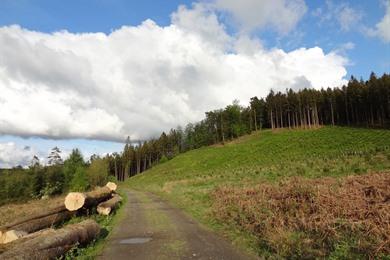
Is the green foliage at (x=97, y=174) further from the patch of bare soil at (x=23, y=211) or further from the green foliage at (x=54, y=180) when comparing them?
the patch of bare soil at (x=23, y=211)

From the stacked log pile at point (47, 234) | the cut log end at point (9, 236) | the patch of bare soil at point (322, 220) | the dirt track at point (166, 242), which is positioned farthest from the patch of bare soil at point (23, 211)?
the patch of bare soil at point (322, 220)

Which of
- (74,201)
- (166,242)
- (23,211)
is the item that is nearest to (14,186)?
(23,211)

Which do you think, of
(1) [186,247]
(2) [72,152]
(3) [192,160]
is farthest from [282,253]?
(2) [72,152]

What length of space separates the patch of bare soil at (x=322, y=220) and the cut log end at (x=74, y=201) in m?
7.03

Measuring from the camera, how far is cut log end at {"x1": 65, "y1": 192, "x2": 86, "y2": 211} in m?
16.0

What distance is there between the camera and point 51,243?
8.45m

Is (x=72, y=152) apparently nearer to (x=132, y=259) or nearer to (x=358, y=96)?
(x=358, y=96)

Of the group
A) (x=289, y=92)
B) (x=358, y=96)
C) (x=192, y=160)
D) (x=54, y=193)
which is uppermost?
(x=289, y=92)

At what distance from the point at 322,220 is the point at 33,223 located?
1025 centimetres

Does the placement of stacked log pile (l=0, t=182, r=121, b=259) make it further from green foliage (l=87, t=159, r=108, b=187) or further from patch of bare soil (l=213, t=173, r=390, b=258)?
green foliage (l=87, t=159, r=108, b=187)

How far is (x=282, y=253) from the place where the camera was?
8133 millimetres

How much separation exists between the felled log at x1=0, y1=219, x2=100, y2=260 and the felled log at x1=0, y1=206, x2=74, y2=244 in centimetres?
172

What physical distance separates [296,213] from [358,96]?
88010 mm

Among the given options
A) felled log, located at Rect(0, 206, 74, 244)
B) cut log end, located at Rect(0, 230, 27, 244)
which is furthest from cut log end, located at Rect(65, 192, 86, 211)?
cut log end, located at Rect(0, 230, 27, 244)
